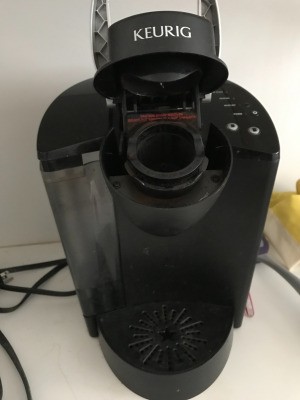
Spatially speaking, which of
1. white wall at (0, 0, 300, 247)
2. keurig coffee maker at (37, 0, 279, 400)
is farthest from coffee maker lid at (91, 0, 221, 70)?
white wall at (0, 0, 300, 247)

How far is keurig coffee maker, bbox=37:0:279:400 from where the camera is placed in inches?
13.0

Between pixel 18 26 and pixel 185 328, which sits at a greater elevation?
pixel 18 26

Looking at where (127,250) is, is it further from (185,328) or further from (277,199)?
(277,199)

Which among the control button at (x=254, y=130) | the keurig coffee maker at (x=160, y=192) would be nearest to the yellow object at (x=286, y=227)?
the keurig coffee maker at (x=160, y=192)

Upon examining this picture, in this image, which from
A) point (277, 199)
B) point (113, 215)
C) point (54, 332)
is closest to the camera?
point (113, 215)

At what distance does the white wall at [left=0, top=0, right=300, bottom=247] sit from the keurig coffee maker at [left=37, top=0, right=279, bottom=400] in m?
0.10

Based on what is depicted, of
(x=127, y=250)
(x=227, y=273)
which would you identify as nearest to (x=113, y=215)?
(x=127, y=250)

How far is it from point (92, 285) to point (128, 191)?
22 centimetres

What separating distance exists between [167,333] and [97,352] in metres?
0.12

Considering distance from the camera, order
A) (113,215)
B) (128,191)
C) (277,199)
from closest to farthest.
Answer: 1. (128,191)
2. (113,215)
3. (277,199)

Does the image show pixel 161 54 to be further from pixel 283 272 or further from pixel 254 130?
pixel 283 272

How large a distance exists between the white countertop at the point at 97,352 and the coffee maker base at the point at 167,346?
0.03 metres

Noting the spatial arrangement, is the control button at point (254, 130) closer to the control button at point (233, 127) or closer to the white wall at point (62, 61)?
the control button at point (233, 127)

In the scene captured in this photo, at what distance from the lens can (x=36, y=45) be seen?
53 centimetres
